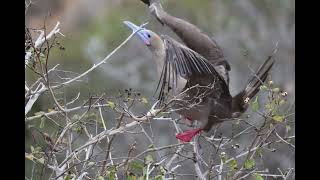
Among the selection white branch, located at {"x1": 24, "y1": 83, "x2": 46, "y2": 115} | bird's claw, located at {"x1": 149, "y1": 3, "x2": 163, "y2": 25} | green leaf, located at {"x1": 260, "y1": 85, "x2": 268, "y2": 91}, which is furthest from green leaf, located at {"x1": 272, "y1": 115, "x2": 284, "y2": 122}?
white branch, located at {"x1": 24, "y1": 83, "x2": 46, "y2": 115}

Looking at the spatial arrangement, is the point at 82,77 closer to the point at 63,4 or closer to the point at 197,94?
the point at 63,4

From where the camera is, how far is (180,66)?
181 centimetres

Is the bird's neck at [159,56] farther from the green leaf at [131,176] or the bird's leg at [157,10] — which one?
the green leaf at [131,176]

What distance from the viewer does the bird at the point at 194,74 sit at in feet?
6.02

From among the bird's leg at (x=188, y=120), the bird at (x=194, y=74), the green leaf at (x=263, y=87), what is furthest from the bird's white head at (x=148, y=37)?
the green leaf at (x=263, y=87)

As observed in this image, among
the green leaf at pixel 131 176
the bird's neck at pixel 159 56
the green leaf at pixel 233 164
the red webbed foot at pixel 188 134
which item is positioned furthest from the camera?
the red webbed foot at pixel 188 134

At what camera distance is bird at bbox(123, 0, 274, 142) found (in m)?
1.83

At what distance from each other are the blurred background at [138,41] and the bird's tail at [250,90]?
0.8 inches

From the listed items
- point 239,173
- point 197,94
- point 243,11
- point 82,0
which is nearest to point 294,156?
point 239,173

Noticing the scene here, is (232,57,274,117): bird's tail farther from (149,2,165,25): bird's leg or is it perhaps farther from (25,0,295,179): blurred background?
(149,2,165,25): bird's leg

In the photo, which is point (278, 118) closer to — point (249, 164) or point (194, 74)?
point (249, 164)

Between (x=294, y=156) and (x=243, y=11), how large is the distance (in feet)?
1.66

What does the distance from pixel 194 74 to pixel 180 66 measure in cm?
6

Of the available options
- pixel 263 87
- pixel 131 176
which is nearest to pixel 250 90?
pixel 263 87
